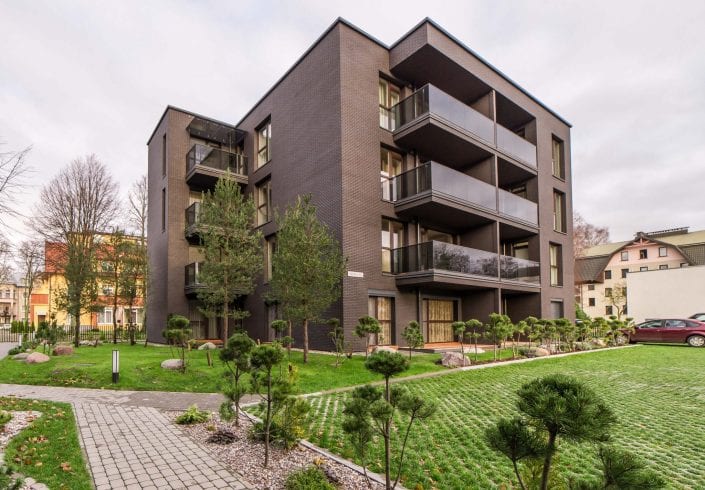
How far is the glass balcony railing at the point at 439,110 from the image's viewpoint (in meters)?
16.3

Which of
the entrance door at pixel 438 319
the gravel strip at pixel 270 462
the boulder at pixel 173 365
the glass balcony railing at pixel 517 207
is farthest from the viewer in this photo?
the glass balcony railing at pixel 517 207

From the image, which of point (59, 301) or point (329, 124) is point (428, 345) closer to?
point (329, 124)

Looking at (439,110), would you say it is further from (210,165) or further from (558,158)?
(558,158)

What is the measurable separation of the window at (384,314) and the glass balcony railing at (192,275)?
29.9 feet

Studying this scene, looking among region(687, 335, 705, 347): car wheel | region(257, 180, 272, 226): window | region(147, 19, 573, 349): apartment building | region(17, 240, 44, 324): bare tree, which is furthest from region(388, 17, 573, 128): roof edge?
region(17, 240, 44, 324): bare tree

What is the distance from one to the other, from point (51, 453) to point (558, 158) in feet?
88.4

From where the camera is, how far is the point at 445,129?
650 inches

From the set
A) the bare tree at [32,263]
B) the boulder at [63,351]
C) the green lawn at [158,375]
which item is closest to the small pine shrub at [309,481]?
the green lawn at [158,375]

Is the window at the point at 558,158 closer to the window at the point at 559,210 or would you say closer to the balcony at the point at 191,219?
the window at the point at 559,210

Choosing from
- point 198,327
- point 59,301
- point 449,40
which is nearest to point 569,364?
point 449,40

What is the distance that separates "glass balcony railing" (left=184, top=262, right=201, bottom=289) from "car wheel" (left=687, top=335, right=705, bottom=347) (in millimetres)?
25400

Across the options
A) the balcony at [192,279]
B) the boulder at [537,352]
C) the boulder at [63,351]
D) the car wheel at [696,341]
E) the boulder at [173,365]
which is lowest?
the car wheel at [696,341]

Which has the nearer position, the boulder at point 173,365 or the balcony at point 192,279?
the boulder at point 173,365

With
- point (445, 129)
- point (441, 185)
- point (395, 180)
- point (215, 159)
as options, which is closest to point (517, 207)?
point (441, 185)
